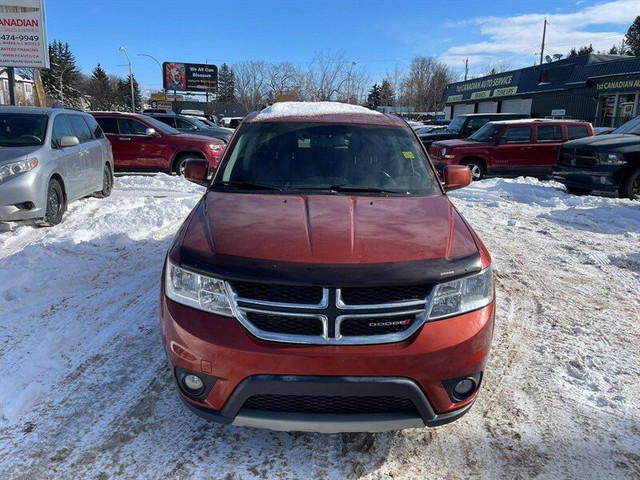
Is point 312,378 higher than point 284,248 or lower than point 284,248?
lower

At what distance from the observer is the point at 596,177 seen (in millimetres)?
9695

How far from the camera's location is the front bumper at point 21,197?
236 inches

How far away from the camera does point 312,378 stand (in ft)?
6.98

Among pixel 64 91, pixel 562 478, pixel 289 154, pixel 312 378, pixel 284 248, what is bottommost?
pixel 562 478

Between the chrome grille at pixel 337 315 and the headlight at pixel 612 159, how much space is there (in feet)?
30.1

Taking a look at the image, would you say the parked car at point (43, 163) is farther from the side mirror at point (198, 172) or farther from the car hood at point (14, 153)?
the side mirror at point (198, 172)

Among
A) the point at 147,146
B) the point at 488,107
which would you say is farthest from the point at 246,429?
the point at 488,107

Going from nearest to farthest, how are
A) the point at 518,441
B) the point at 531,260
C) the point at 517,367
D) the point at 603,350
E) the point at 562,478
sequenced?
1. the point at 562,478
2. the point at 518,441
3. the point at 517,367
4. the point at 603,350
5. the point at 531,260

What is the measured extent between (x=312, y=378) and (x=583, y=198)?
9548mm

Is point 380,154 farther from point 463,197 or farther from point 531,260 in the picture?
point 463,197

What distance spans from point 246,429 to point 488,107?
142ft

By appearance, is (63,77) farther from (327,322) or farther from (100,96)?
(327,322)

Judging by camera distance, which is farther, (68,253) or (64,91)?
(64,91)

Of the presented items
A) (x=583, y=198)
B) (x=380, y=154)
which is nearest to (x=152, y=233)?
(x=380, y=154)
